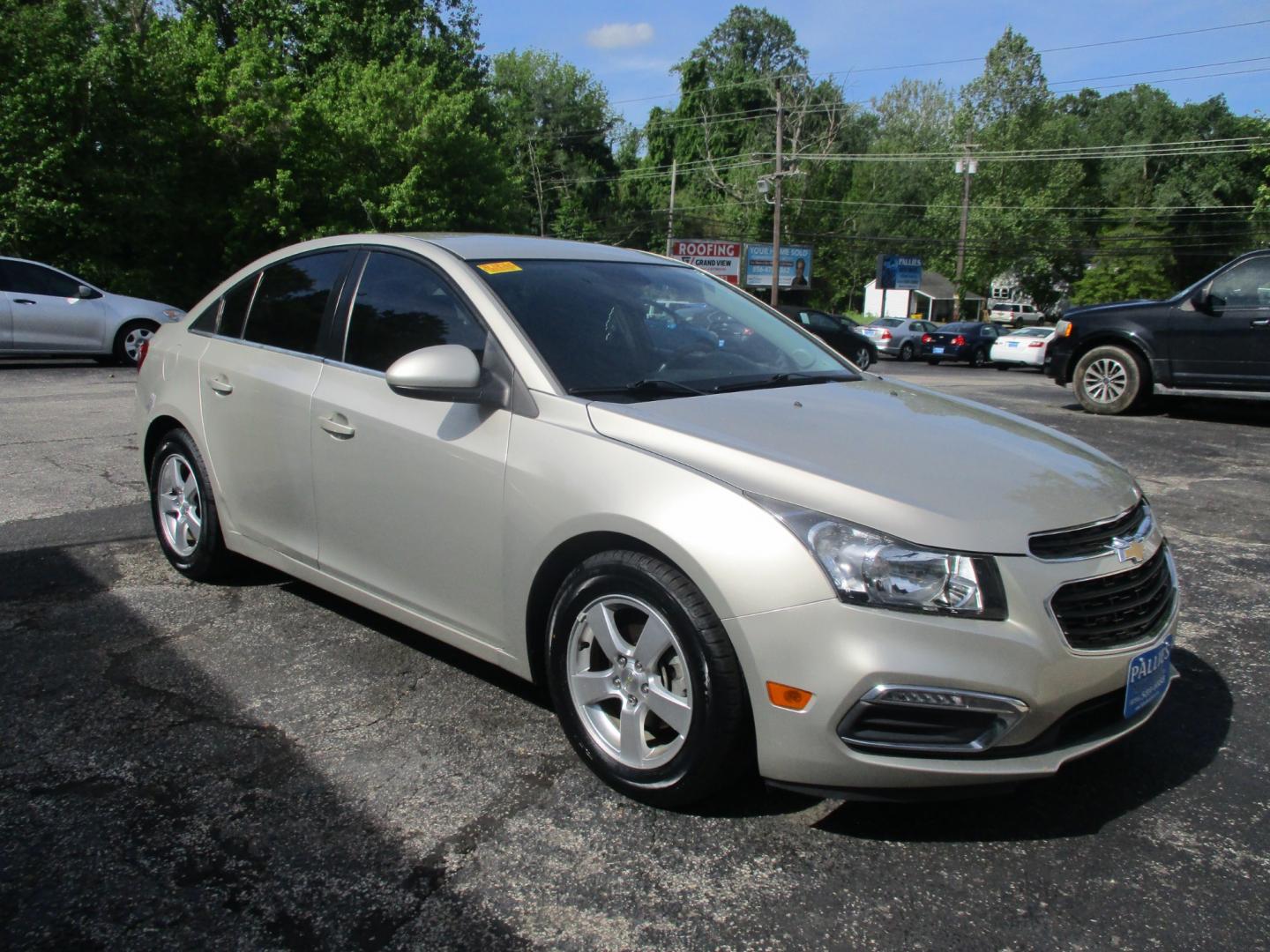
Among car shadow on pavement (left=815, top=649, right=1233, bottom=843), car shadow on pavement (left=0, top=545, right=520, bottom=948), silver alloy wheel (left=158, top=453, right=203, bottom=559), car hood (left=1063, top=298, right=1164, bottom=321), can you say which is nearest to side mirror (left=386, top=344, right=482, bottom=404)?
car shadow on pavement (left=0, top=545, right=520, bottom=948)

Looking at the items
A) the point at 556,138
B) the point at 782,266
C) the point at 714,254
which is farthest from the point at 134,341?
the point at 556,138

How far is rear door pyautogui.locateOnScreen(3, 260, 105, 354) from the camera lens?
14.5m

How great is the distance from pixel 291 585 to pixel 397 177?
28730mm

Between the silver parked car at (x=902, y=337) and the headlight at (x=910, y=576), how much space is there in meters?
31.3

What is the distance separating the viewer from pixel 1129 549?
9.06ft

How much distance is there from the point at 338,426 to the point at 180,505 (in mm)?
1526

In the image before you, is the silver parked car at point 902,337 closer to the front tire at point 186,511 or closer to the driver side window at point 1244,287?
the driver side window at point 1244,287

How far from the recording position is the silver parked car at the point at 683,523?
2439mm

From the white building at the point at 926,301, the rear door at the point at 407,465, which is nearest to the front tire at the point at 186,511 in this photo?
the rear door at the point at 407,465

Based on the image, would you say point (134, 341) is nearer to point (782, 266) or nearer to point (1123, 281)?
point (782, 266)

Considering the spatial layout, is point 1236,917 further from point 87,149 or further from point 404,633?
point 87,149

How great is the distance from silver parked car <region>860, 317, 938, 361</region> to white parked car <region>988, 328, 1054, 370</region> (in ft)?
12.9

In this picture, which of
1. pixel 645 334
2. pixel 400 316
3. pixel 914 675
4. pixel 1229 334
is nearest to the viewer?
pixel 914 675

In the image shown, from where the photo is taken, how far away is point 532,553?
9.84ft
